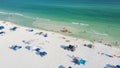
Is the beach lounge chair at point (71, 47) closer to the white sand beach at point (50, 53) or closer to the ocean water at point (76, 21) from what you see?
the white sand beach at point (50, 53)

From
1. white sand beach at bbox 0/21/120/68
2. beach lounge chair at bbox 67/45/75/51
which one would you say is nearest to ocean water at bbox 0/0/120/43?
white sand beach at bbox 0/21/120/68

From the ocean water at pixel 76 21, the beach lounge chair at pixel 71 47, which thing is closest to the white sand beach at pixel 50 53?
the beach lounge chair at pixel 71 47

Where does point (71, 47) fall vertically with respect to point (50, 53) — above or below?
above

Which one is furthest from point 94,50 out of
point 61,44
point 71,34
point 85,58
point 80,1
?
point 80,1

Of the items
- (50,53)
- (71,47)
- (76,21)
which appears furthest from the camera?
(76,21)

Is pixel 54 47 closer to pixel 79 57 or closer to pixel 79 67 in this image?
pixel 79 57

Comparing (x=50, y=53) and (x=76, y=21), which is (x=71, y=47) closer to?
(x=50, y=53)

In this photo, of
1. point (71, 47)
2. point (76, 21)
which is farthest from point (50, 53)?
point (76, 21)

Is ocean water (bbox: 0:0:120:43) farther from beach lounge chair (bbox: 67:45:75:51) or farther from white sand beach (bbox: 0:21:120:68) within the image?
beach lounge chair (bbox: 67:45:75:51)
